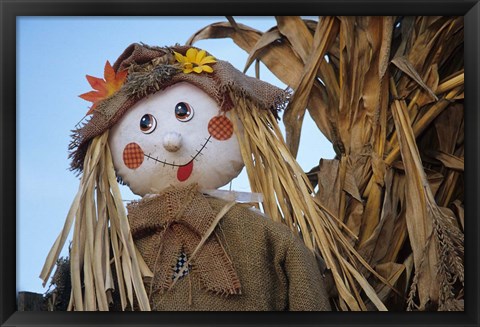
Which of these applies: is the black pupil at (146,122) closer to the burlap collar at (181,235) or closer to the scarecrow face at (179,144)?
the scarecrow face at (179,144)

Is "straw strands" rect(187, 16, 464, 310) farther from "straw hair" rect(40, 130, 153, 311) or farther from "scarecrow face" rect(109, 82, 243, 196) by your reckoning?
"straw hair" rect(40, 130, 153, 311)

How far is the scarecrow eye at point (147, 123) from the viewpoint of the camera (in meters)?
2.00

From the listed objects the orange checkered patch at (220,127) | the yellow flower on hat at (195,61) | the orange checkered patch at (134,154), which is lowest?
the orange checkered patch at (134,154)

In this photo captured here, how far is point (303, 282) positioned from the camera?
6.44ft

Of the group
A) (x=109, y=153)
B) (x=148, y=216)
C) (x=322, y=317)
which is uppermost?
(x=109, y=153)

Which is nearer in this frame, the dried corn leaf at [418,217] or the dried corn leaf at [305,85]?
the dried corn leaf at [418,217]

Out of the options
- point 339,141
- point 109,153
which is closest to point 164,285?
point 109,153

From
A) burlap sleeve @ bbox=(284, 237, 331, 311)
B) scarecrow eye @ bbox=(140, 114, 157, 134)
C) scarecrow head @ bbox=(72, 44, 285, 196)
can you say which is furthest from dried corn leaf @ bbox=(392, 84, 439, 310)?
scarecrow eye @ bbox=(140, 114, 157, 134)

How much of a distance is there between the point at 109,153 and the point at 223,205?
10.1 inches

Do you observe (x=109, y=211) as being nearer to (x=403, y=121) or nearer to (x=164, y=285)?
(x=164, y=285)

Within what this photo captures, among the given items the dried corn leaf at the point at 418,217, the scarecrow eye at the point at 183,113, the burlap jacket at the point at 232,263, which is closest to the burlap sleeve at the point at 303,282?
the burlap jacket at the point at 232,263

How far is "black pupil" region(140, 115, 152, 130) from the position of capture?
201 centimetres

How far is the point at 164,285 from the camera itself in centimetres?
195
